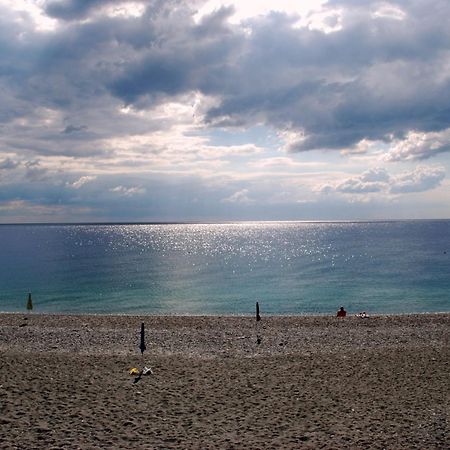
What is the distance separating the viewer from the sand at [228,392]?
44.9ft

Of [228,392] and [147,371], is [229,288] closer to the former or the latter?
[147,371]

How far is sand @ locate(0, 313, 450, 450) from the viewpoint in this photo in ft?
44.9

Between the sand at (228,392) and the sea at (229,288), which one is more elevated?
the sand at (228,392)

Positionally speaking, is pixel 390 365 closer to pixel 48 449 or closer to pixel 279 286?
pixel 48 449

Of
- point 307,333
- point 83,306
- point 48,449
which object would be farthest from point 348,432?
point 83,306

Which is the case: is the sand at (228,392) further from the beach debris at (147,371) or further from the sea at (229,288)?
the sea at (229,288)

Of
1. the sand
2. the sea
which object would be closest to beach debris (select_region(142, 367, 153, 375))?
the sand

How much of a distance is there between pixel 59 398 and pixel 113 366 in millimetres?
4929

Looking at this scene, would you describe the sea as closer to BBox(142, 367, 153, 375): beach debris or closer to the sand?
the sand

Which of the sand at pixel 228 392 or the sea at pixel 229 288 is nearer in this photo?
the sand at pixel 228 392

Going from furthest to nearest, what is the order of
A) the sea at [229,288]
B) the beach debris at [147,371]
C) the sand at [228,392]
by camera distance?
the sea at [229,288]
the beach debris at [147,371]
the sand at [228,392]

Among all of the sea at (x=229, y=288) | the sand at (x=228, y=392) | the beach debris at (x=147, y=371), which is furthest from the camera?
the sea at (x=229, y=288)

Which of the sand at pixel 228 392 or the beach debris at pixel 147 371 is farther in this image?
the beach debris at pixel 147 371

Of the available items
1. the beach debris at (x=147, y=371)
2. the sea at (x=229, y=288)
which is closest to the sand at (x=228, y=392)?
the beach debris at (x=147, y=371)
